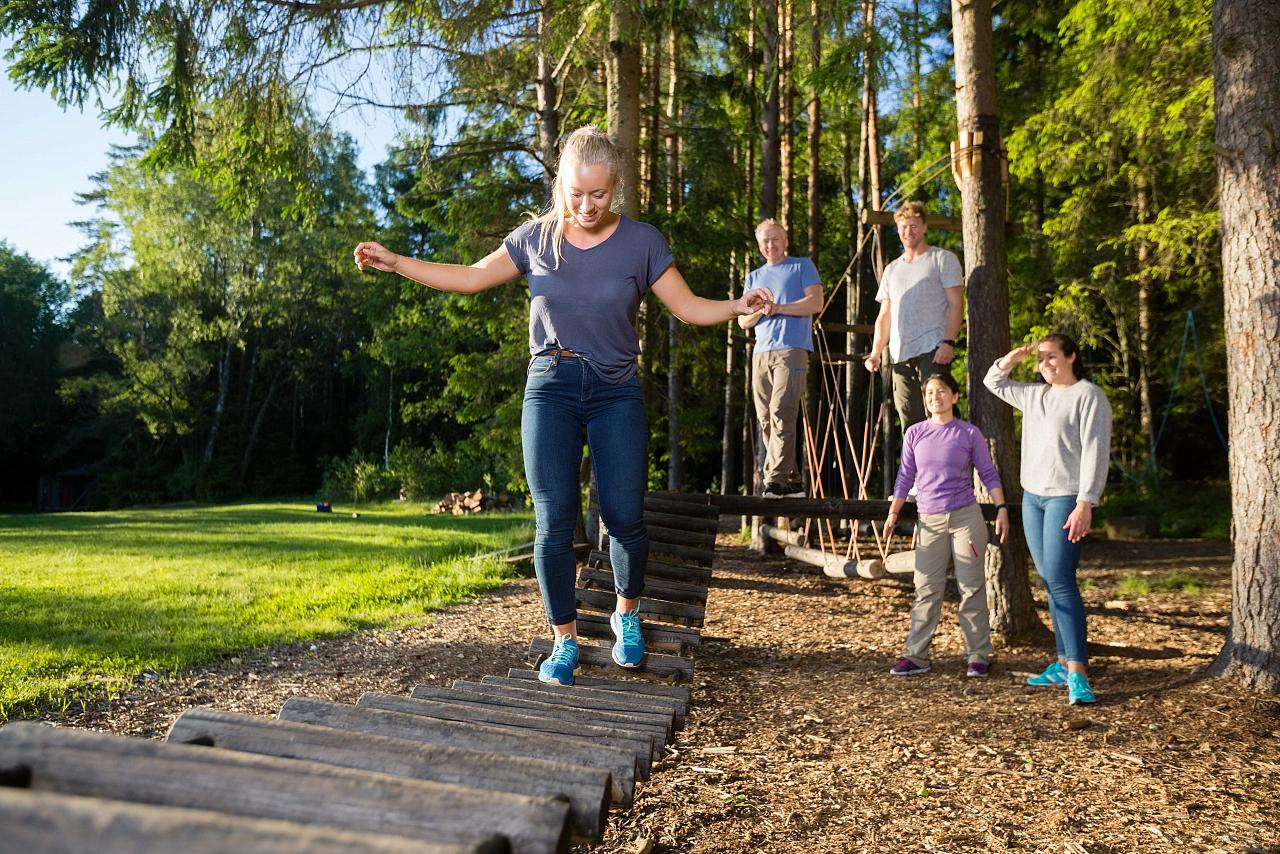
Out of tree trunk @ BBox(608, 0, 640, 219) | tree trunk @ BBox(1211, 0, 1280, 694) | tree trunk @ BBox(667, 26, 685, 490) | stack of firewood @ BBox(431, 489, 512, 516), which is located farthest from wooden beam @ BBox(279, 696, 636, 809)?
stack of firewood @ BBox(431, 489, 512, 516)

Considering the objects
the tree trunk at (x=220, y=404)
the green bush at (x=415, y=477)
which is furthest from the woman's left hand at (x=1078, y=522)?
the tree trunk at (x=220, y=404)

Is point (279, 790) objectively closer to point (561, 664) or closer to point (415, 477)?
point (561, 664)

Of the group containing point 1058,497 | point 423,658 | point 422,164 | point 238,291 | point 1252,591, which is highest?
point 238,291

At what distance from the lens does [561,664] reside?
10.9 feet

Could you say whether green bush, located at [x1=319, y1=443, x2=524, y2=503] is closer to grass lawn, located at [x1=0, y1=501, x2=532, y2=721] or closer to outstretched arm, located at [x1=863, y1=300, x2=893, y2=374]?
grass lawn, located at [x1=0, y1=501, x2=532, y2=721]

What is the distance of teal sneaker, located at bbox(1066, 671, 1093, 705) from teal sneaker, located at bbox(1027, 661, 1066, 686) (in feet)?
1.07

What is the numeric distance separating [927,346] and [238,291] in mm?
30649

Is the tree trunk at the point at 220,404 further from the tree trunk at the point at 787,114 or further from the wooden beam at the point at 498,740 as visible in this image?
the wooden beam at the point at 498,740

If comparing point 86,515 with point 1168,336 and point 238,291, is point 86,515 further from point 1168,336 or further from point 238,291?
point 1168,336

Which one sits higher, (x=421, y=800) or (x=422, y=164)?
(x=422, y=164)

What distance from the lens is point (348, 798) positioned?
152 cm

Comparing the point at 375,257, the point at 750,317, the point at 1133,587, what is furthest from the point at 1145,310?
the point at 375,257

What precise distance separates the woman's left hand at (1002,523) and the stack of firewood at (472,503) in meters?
16.8

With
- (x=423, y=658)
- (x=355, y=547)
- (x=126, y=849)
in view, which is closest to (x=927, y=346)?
(x=423, y=658)
